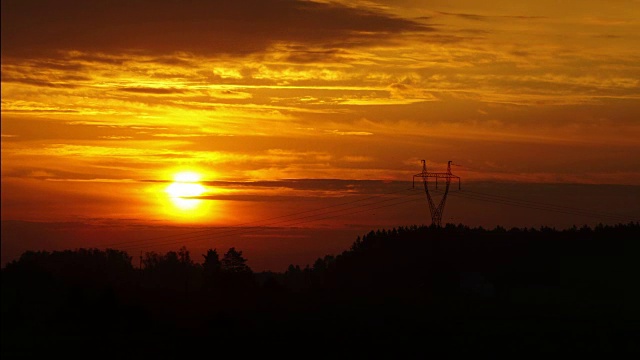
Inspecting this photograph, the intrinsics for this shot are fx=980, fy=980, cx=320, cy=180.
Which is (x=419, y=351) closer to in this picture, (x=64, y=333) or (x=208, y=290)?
(x=208, y=290)

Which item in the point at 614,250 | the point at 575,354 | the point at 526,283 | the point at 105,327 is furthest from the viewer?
the point at 614,250

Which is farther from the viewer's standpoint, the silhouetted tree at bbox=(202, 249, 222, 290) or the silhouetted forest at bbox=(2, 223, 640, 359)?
the silhouetted tree at bbox=(202, 249, 222, 290)

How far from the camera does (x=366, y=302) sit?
98.6 metres

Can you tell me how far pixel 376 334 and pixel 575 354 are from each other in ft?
49.0

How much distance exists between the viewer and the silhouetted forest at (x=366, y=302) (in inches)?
1865

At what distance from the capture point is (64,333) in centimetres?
4609

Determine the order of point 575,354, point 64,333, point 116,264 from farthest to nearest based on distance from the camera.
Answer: point 116,264 → point 575,354 → point 64,333

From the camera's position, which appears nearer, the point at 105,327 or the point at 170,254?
the point at 105,327

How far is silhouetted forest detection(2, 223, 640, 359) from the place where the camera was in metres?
47.4

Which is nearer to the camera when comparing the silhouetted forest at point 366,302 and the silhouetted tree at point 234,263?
the silhouetted forest at point 366,302

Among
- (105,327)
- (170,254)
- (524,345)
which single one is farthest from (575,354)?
(170,254)

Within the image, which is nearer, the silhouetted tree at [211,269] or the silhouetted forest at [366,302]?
the silhouetted forest at [366,302]

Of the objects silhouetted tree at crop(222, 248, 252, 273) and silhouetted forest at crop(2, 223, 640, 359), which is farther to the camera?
silhouetted tree at crop(222, 248, 252, 273)

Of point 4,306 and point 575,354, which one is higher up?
point 4,306
